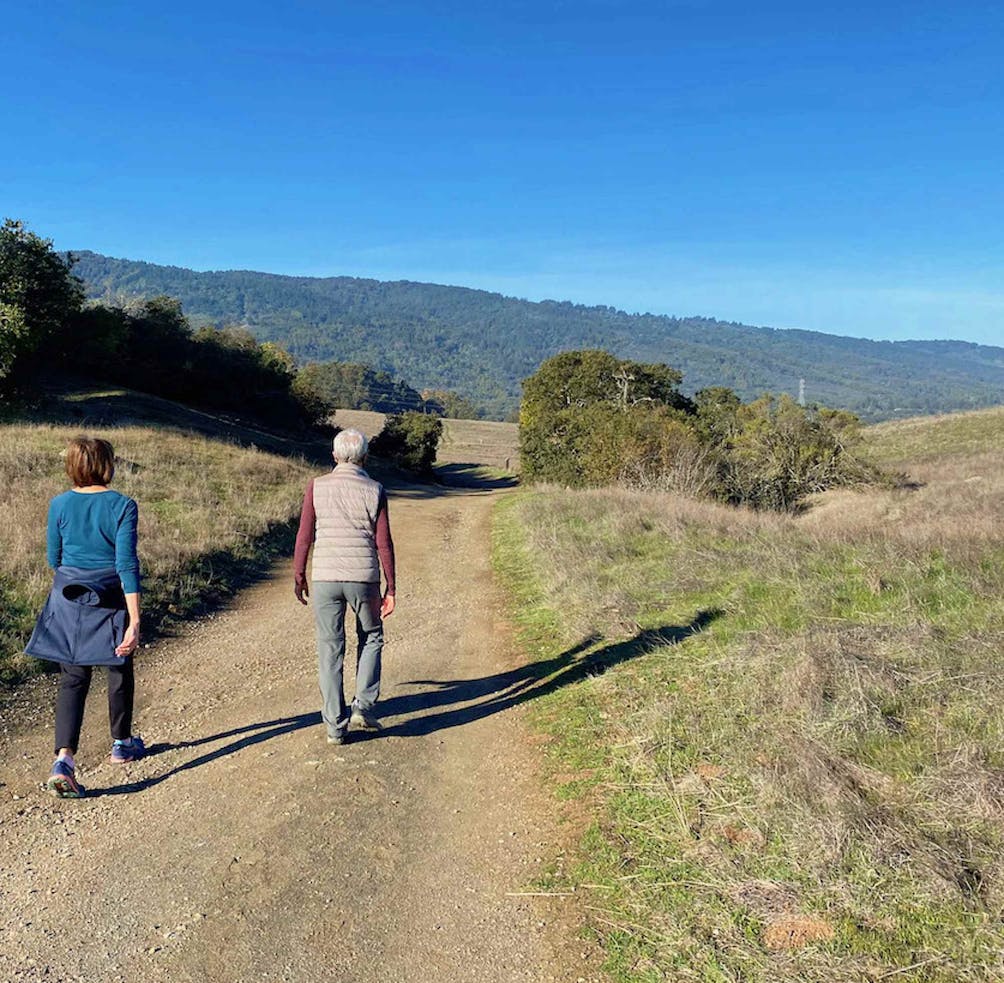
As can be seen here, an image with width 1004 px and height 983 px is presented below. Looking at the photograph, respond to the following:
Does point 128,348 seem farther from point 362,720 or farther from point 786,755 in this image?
point 786,755

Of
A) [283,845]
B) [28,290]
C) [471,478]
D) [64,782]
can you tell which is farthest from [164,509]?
[471,478]

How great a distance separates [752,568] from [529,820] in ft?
18.5

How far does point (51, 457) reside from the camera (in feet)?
49.6

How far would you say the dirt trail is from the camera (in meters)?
3.20

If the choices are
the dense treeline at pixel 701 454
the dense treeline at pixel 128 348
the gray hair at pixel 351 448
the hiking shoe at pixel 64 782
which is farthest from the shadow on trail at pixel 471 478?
the hiking shoe at pixel 64 782

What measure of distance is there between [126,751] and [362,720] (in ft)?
5.06

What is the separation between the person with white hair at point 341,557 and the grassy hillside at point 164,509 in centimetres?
298

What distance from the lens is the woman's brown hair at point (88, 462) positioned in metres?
4.65

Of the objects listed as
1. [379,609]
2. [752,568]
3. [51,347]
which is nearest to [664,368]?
[51,347]

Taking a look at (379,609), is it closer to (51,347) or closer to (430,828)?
(430,828)

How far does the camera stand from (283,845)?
4.04 metres

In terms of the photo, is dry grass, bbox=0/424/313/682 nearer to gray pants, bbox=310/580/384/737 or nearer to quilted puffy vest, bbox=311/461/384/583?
gray pants, bbox=310/580/384/737

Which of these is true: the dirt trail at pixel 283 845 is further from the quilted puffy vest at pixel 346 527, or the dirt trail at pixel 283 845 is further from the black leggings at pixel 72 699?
the quilted puffy vest at pixel 346 527

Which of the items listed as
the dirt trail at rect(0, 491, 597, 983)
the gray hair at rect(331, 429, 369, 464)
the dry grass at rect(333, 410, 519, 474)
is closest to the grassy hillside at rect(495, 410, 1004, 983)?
the dirt trail at rect(0, 491, 597, 983)
